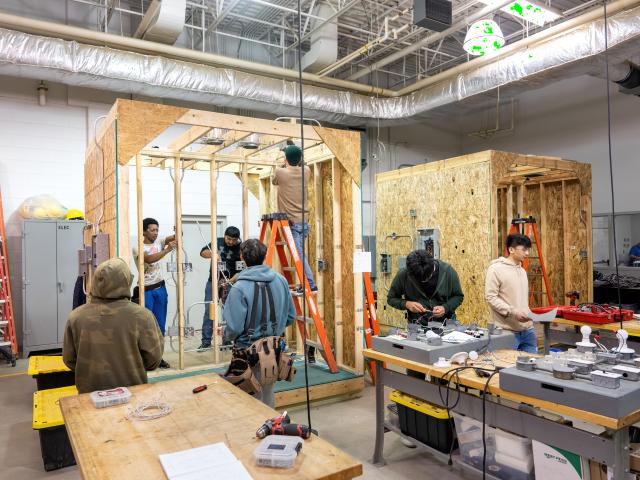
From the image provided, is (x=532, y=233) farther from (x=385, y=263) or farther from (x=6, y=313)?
(x=6, y=313)

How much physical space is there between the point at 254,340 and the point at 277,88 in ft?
17.0

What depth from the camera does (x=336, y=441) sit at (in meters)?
3.92

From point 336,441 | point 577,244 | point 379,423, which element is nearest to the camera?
point 379,423

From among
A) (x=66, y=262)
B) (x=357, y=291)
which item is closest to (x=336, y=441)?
(x=357, y=291)

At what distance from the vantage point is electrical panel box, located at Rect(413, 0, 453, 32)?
486cm

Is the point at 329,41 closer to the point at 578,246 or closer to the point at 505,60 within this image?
the point at 505,60

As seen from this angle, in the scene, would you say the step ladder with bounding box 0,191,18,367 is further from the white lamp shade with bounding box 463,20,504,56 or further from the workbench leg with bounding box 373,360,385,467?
the white lamp shade with bounding box 463,20,504,56

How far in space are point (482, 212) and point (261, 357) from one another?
4.37 m

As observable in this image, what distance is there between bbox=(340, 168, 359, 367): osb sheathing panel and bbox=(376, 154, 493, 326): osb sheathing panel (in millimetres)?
2248

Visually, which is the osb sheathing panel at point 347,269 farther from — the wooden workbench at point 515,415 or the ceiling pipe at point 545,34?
the ceiling pipe at point 545,34

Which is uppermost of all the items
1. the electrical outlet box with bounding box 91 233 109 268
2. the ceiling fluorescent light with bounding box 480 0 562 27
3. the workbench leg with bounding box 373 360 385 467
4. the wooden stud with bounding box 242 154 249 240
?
the ceiling fluorescent light with bounding box 480 0 562 27

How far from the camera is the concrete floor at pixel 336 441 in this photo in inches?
135

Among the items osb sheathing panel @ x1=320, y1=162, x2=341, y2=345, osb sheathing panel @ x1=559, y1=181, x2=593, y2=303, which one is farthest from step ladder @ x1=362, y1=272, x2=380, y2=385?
osb sheathing panel @ x1=559, y1=181, x2=593, y2=303

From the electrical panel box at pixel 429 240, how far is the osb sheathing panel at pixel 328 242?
2.05 meters
